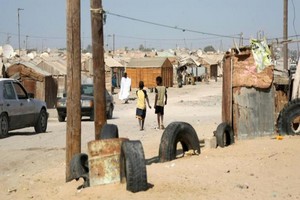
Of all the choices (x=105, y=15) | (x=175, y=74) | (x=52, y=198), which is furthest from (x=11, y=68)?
(x=175, y=74)

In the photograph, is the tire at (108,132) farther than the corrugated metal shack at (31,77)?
No

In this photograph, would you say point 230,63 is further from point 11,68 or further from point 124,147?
point 11,68

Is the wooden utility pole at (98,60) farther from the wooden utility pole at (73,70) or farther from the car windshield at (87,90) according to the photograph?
the car windshield at (87,90)

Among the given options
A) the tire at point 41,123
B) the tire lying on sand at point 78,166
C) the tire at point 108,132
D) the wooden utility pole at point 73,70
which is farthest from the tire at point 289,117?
the tire at point 41,123

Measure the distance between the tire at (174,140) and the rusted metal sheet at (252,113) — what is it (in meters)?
2.55

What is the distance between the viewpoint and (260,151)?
10117mm

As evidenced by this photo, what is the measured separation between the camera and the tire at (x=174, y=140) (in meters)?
9.62

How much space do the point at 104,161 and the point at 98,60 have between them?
249 centimetres

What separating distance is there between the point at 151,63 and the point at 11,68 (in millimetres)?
25644

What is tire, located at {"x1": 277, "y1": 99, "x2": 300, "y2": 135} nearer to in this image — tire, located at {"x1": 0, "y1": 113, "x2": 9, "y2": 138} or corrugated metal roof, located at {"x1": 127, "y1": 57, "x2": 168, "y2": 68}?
tire, located at {"x1": 0, "y1": 113, "x2": 9, "y2": 138}

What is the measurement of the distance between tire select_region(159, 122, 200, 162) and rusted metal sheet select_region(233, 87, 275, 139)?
8.37 feet

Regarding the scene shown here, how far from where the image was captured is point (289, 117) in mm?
12156

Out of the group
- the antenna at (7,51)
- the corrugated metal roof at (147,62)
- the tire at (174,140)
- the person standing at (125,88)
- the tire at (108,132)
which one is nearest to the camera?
A: the tire at (108,132)

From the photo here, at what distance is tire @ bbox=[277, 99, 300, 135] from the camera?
1216 centimetres
